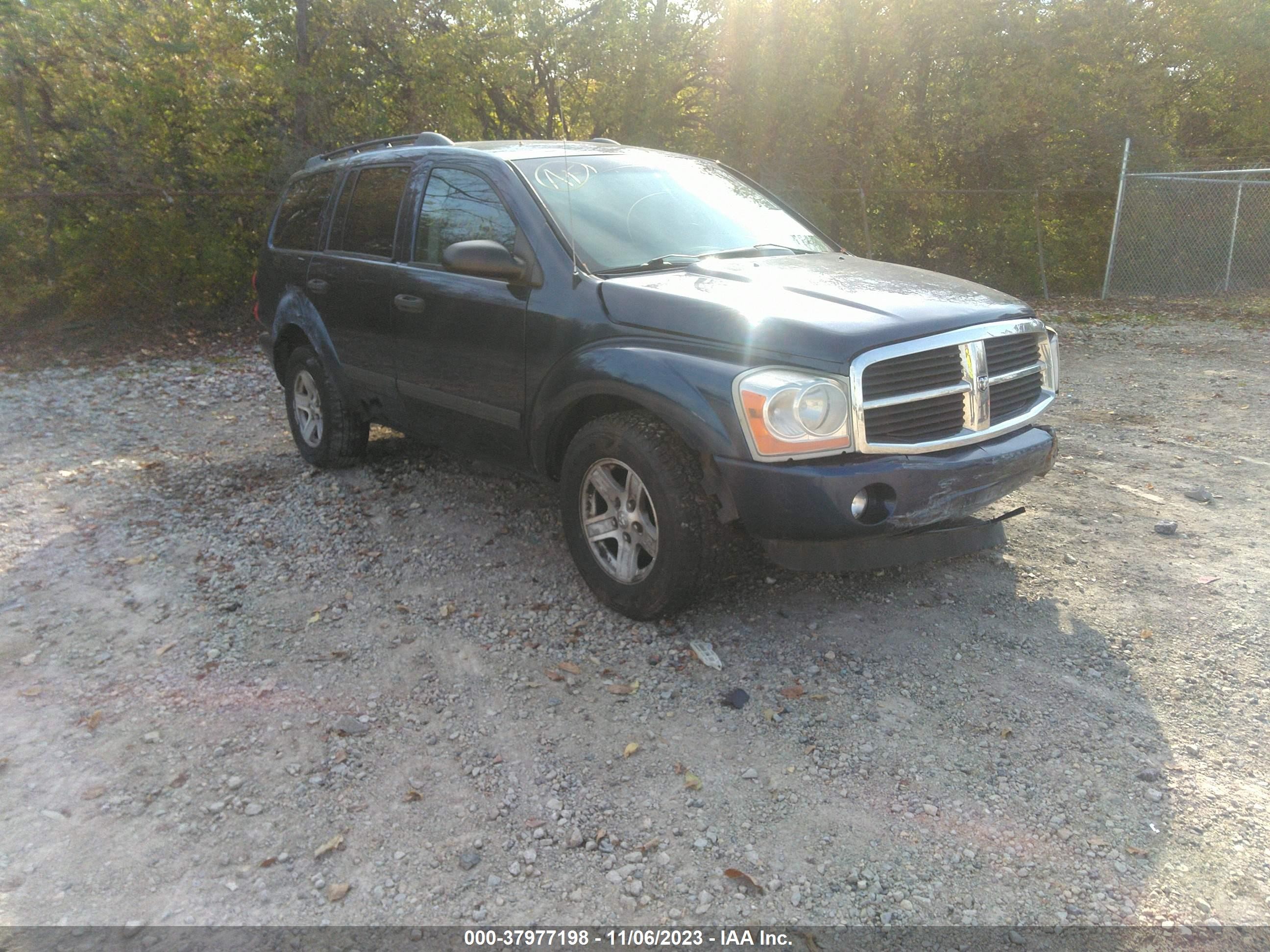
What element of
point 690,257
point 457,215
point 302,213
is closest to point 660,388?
Answer: point 690,257

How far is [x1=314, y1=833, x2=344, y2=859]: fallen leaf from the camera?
2834mm

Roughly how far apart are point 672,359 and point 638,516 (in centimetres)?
67

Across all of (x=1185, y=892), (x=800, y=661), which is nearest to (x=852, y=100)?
(x=800, y=661)

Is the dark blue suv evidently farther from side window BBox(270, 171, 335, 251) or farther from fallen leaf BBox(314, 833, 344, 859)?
fallen leaf BBox(314, 833, 344, 859)

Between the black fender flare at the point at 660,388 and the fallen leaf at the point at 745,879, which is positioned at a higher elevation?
the black fender flare at the point at 660,388

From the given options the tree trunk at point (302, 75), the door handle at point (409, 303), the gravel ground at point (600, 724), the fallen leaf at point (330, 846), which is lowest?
the fallen leaf at point (330, 846)

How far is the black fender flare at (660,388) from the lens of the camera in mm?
3592

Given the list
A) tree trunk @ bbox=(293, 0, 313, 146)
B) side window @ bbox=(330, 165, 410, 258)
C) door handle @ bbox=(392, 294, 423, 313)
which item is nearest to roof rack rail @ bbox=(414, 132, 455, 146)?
side window @ bbox=(330, 165, 410, 258)

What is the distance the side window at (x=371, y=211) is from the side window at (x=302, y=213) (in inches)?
10.7

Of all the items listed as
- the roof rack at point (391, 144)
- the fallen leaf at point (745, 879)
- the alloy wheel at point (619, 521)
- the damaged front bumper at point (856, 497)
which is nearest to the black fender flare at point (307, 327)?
the roof rack at point (391, 144)

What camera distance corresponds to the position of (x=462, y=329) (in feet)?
Answer: 15.5

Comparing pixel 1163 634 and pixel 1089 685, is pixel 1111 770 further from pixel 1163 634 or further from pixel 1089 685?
pixel 1163 634

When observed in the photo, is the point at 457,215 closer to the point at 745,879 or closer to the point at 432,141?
the point at 432,141

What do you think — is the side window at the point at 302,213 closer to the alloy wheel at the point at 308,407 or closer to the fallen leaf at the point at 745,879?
the alloy wheel at the point at 308,407
